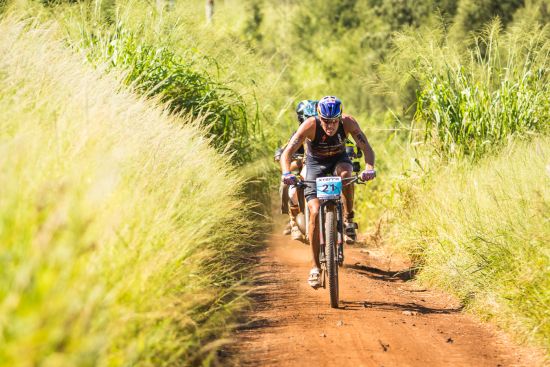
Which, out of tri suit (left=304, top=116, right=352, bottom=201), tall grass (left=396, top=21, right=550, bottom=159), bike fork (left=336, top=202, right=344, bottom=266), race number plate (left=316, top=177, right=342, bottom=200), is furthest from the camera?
tall grass (left=396, top=21, right=550, bottom=159)

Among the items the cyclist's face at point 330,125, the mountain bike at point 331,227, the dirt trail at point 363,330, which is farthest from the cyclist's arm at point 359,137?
the dirt trail at point 363,330

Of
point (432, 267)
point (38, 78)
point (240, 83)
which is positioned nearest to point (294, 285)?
point (432, 267)

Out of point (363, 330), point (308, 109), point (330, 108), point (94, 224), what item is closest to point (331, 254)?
point (363, 330)

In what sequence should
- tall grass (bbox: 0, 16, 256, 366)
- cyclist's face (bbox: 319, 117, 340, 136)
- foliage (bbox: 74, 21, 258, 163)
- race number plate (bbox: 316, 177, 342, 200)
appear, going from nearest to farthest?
1. tall grass (bbox: 0, 16, 256, 366)
2. race number plate (bbox: 316, 177, 342, 200)
3. cyclist's face (bbox: 319, 117, 340, 136)
4. foliage (bbox: 74, 21, 258, 163)

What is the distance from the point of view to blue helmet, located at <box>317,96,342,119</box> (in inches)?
315

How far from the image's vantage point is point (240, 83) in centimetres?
1191

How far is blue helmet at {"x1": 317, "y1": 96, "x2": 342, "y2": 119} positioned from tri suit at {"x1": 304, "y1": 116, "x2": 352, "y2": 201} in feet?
1.29

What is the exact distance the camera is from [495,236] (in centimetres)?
719

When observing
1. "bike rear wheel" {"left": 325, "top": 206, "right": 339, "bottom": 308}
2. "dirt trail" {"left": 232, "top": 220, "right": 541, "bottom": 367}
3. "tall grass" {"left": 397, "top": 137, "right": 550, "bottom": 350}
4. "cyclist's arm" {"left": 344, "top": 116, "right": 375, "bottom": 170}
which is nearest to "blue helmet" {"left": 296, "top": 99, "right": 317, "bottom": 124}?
"cyclist's arm" {"left": 344, "top": 116, "right": 375, "bottom": 170}

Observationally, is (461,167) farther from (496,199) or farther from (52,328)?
(52,328)

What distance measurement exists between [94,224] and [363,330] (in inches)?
118

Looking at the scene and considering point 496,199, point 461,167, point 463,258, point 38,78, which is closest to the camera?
point 38,78

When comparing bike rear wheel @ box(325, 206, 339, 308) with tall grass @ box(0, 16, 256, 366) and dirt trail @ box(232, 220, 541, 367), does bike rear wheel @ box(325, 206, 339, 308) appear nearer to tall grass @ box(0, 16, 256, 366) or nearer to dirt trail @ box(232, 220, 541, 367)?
dirt trail @ box(232, 220, 541, 367)

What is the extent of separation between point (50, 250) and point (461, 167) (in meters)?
7.30
